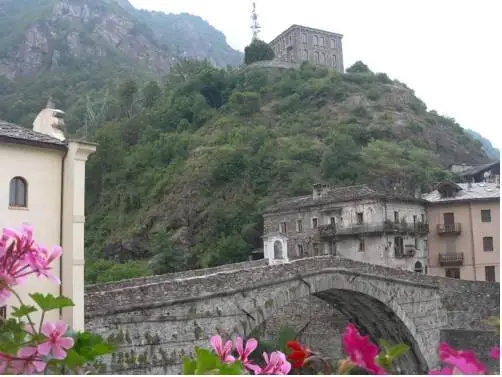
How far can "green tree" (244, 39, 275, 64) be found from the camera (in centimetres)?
6506

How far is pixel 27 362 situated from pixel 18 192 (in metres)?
7.65

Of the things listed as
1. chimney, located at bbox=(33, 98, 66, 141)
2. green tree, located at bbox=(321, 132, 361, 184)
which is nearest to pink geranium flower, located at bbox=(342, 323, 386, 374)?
chimney, located at bbox=(33, 98, 66, 141)

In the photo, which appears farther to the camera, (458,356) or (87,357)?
(87,357)

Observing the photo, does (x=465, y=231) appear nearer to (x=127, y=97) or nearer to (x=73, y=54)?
(x=127, y=97)

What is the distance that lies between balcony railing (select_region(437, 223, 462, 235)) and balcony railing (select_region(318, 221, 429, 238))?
0.65 meters

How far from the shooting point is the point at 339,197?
29.6 metres

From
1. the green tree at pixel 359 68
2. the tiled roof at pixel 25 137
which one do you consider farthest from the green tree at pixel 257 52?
the tiled roof at pixel 25 137

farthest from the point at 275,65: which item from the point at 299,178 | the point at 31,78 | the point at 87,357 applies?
the point at 87,357

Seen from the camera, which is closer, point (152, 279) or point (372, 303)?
point (152, 279)

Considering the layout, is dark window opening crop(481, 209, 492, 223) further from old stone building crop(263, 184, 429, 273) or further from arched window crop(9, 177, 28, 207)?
arched window crop(9, 177, 28, 207)

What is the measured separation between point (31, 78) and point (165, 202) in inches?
2039

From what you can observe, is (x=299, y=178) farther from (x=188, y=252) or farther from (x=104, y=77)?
(x=104, y=77)

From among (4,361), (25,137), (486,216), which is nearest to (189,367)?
(4,361)

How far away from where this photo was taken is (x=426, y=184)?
120 ft
